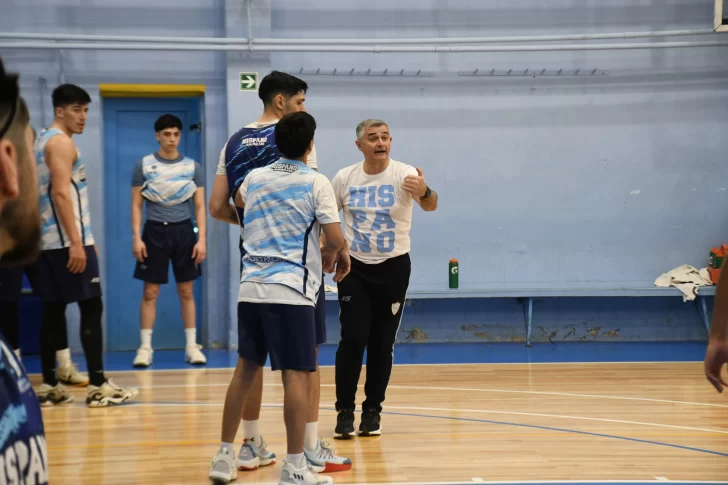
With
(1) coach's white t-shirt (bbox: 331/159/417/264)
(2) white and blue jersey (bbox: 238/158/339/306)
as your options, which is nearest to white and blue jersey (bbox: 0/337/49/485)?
(2) white and blue jersey (bbox: 238/158/339/306)

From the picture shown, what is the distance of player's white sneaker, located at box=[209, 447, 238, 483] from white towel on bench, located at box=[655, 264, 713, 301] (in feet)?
18.0

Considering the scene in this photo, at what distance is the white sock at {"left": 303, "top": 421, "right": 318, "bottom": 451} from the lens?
4.11m

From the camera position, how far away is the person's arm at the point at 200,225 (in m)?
7.43

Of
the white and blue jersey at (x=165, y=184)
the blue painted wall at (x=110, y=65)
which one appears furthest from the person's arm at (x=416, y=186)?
the blue painted wall at (x=110, y=65)

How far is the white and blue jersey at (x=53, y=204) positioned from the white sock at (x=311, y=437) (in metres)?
2.25

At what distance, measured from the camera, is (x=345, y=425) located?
15.6 ft

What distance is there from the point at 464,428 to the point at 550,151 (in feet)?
13.9

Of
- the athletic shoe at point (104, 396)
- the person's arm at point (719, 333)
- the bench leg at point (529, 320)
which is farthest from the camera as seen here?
the bench leg at point (529, 320)

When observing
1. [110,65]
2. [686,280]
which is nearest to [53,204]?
[110,65]

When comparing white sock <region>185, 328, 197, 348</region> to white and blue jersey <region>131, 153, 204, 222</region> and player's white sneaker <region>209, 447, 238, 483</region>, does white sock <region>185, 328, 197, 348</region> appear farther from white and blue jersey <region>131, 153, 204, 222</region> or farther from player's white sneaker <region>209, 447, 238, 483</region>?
player's white sneaker <region>209, 447, 238, 483</region>

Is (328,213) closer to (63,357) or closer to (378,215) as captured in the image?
(378,215)

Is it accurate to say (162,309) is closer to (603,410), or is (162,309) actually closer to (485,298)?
(485,298)

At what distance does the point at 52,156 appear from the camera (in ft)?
17.6

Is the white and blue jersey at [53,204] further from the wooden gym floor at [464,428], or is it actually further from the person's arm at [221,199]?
the person's arm at [221,199]
